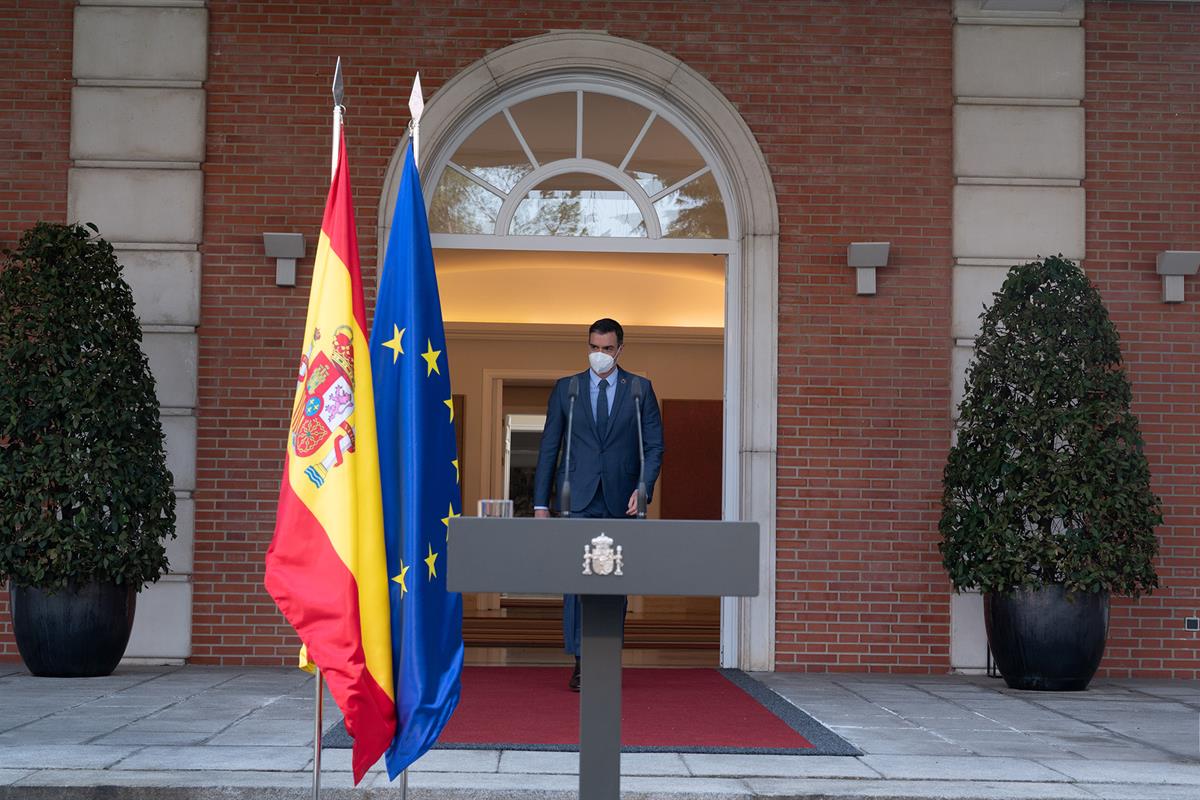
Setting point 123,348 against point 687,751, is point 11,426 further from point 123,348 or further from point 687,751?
point 687,751

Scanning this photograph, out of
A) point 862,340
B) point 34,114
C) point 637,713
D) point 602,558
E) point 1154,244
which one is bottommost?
point 637,713

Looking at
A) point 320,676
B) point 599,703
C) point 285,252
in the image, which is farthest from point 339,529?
point 285,252

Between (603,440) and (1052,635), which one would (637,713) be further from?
(1052,635)

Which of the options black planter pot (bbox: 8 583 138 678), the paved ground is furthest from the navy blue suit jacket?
black planter pot (bbox: 8 583 138 678)

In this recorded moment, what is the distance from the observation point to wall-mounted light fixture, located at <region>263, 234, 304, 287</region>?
22.8ft

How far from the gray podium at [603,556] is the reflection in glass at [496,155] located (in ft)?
15.6

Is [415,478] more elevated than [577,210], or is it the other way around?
[577,210]

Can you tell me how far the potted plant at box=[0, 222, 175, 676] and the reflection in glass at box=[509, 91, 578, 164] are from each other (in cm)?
232

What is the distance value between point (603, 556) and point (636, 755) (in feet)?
6.04

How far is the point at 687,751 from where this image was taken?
14.9ft

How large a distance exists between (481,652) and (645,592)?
5478 mm

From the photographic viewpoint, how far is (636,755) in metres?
4.43

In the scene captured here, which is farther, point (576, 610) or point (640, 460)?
point (640, 460)

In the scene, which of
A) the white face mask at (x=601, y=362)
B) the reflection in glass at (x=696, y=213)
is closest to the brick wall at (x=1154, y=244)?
the reflection in glass at (x=696, y=213)
